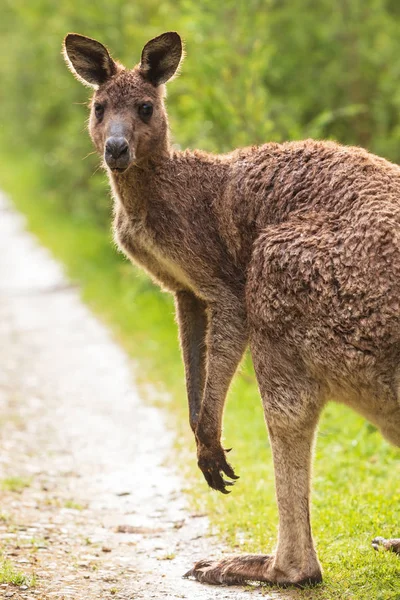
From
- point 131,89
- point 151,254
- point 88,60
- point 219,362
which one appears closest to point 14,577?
point 219,362

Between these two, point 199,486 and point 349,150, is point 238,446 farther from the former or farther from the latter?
point 349,150

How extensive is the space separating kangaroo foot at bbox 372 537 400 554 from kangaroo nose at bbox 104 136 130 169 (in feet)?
8.39

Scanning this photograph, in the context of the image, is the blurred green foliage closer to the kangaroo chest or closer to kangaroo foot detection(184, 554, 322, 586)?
the kangaroo chest

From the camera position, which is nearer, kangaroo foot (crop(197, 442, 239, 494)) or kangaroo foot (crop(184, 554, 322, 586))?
kangaroo foot (crop(184, 554, 322, 586))

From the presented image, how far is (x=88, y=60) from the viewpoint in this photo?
5.71 m

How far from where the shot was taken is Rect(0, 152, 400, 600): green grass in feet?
17.3

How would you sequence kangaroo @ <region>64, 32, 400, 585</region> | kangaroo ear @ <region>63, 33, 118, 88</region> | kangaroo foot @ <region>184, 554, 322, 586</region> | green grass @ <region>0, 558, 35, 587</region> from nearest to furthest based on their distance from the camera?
kangaroo @ <region>64, 32, 400, 585</region>
kangaroo foot @ <region>184, 554, 322, 586</region>
green grass @ <region>0, 558, 35, 587</region>
kangaroo ear @ <region>63, 33, 118, 88</region>

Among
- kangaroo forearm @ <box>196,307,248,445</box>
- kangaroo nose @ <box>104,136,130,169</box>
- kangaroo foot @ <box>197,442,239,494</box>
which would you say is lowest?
kangaroo foot @ <box>197,442,239,494</box>

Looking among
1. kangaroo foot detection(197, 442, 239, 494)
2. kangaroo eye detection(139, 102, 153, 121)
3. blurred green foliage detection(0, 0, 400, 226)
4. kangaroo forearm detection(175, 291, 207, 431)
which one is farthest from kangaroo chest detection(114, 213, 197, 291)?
blurred green foliage detection(0, 0, 400, 226)

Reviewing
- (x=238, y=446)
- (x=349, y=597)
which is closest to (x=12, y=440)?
(x=238, y=446)

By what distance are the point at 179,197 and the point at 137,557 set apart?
219 centimetres

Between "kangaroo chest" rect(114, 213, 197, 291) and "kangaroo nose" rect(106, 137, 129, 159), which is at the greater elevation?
"kangaroo nose" rect(106, 137, 129, 159)

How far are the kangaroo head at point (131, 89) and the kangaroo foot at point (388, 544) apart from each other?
2576 mm

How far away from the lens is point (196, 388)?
5672 millimetres
